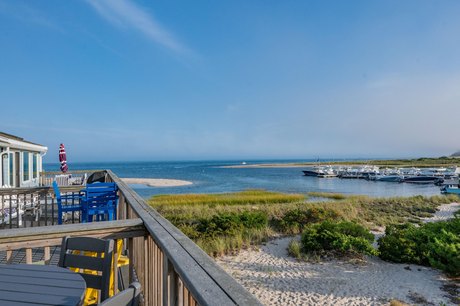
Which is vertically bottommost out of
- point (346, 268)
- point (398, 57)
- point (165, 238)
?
point (346, 268)

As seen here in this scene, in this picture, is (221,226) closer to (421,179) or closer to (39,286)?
(39,286)

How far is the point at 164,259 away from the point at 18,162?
1306cm

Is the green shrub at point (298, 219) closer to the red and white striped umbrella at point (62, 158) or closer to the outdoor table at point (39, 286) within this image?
the red and white striped umbrella at point (62, 158)

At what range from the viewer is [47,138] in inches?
908

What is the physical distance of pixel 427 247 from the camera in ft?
25.9

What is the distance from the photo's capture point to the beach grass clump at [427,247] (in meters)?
7.07

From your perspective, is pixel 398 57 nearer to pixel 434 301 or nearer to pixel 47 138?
pixel 434 301

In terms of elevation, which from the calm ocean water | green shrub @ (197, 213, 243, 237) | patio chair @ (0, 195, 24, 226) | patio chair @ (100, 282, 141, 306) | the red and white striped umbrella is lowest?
the calm ocean water

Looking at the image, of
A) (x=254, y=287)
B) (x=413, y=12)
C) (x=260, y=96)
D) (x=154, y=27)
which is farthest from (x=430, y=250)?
(x=260, y=96)

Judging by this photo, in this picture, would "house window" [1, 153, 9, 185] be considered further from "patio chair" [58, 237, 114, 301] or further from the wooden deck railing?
"patio chair" [58, 237, 114, 301]

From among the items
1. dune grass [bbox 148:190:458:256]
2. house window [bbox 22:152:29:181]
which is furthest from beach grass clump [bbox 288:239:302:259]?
house window [bbox 22:152:29:181]

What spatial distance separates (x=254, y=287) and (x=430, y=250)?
4853mm

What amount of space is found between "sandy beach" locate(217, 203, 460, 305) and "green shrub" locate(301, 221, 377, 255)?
1.35ft

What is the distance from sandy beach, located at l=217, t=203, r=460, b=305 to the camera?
6023mm
